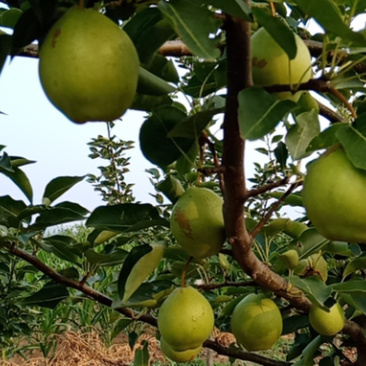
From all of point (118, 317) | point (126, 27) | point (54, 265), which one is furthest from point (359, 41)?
point (54, 265)

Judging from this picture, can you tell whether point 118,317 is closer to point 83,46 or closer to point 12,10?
point 12,10

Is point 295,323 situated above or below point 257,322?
below

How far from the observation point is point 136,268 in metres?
1.01

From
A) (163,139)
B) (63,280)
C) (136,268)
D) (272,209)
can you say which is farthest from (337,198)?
(63,280)

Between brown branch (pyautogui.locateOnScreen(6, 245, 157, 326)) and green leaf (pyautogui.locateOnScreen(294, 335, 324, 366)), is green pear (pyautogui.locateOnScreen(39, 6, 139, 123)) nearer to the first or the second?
brown branch (pyautogui.locateOnScreen(6, 245, 157, 326))

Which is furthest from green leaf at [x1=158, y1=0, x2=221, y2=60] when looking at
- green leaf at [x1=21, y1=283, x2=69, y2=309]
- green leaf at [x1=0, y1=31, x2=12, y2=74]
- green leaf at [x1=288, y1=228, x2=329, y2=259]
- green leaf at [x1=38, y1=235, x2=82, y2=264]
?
green leaf at [x1=21, y1=283, x2=69, y2=309]

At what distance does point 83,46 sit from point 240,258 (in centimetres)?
47

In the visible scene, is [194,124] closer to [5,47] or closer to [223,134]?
[223,134]

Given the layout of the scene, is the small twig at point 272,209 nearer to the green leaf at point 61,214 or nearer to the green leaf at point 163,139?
the green leaf at point 163,139

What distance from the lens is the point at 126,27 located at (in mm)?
715

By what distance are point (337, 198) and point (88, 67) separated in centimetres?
33

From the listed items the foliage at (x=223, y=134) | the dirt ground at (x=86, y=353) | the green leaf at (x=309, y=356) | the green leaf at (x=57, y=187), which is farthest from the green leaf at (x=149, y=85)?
the dirt ground at (x=86, y=353)

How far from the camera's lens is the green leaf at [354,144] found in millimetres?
700

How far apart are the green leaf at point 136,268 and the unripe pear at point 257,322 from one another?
0.94 ft
